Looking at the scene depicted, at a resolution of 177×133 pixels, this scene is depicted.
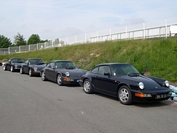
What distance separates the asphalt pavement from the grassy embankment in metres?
5.02

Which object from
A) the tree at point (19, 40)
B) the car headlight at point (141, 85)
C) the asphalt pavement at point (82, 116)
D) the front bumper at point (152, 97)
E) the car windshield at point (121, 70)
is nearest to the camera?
the asphalt pavement at point (82, 116)

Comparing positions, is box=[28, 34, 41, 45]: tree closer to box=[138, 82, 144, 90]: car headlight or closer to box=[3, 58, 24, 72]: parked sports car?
box=[3, 58, 24, 72]: parked sports car

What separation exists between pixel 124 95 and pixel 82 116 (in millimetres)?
2052

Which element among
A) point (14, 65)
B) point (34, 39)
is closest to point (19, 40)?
point (34, 39)

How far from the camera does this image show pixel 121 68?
8.16 m

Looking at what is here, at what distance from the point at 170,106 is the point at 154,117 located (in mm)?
1653

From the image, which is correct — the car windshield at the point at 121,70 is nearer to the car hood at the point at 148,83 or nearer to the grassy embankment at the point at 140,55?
the car hood at the point at 148,83

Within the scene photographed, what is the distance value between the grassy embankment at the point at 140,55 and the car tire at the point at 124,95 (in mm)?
4536

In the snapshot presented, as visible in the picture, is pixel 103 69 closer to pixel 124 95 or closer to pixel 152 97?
pixel 124 95

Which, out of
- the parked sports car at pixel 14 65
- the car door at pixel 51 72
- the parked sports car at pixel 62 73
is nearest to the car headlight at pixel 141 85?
the parked sports car at pixel 62 73

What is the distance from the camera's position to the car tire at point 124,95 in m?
6.99

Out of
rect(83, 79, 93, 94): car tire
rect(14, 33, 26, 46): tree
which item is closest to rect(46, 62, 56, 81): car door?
rect(83, 79, 93, 94): car tire

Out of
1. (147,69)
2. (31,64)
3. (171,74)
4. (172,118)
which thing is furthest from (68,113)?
(31,64)

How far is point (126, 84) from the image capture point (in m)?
7.14
